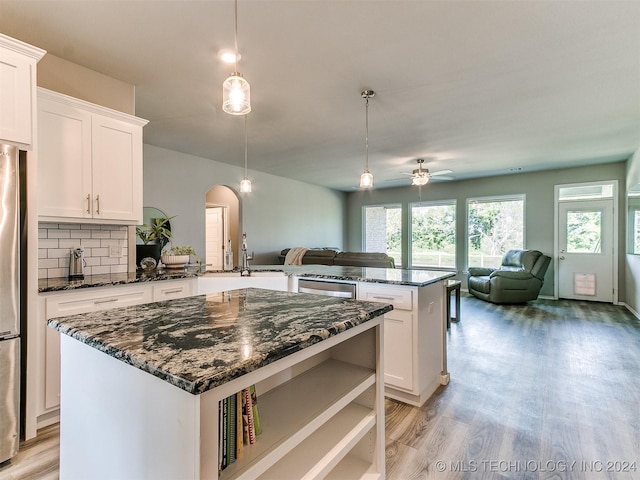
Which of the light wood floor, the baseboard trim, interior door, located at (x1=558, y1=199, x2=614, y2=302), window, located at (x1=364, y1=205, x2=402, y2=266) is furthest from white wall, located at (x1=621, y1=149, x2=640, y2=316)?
window, located at (x1=364, y1=205, x2=402, y2=266)

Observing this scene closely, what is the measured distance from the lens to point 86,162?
240 cm

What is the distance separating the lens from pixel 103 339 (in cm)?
91

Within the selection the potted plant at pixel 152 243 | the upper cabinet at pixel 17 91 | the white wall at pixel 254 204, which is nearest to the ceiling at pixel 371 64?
the upper cabinet at pixel 17 91

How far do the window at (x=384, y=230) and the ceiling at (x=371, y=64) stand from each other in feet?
13.0

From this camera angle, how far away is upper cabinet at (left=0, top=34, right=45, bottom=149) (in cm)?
173

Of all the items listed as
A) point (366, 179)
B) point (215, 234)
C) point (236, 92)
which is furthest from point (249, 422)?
point (215, 234)

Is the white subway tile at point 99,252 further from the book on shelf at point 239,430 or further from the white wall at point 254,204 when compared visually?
the book on shelf at point 239,430

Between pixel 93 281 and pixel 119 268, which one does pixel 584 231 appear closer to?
pixel 119 268

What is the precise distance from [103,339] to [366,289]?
1833 millimetres

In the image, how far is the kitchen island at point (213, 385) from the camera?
72 cm

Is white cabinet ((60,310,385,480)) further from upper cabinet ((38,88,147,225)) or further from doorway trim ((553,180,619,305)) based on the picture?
doorway trim ((553,180,619,305))

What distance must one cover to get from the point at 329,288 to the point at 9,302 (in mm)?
1988

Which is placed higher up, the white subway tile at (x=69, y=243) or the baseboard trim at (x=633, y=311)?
A: the white subway tile at (x=69, y=243)

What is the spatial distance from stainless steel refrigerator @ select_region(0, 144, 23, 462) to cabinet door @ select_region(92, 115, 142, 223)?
0.73m
